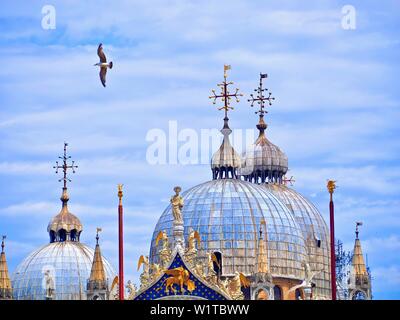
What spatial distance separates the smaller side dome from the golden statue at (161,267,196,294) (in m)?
29.2

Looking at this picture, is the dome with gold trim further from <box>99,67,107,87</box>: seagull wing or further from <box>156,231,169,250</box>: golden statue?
<box>99,67,107,87</box>: seagull wing

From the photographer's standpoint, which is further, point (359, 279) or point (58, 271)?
point (58, 271)

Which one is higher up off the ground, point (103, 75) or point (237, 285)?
point (103, 75)

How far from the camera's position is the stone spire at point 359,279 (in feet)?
305

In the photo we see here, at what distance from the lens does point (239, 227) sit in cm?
9500

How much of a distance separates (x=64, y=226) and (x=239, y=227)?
790 inches

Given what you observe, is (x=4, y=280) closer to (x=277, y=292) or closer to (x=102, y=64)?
(x=277, y=292)

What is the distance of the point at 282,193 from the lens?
110m

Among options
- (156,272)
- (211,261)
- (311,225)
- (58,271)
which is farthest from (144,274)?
(311,225)

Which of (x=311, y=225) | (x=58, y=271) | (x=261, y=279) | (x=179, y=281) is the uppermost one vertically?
(x=311, y=225)

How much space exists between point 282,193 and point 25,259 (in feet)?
52.1

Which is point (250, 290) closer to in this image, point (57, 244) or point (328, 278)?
point (328, 278)

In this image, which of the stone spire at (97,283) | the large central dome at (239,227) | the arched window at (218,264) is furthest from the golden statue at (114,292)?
the arched window at (218,264)

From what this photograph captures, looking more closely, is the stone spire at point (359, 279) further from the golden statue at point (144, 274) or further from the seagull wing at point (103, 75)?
the seagull wing at point (103, 75)
